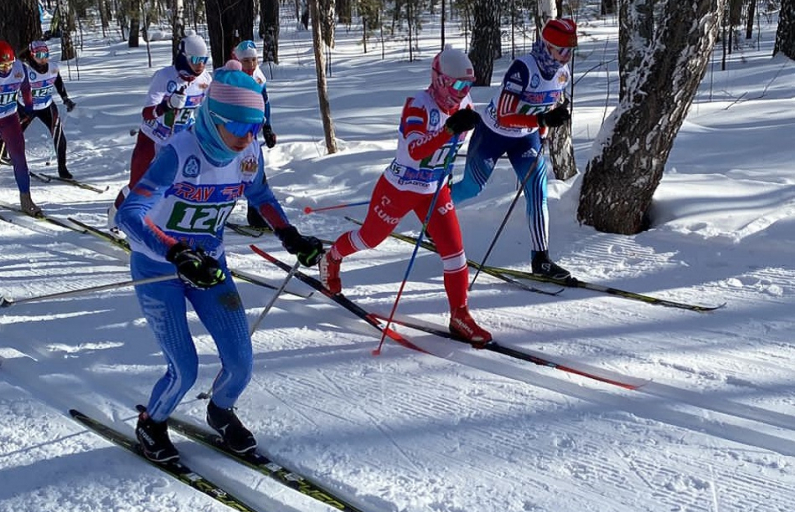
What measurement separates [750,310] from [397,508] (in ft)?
9.58

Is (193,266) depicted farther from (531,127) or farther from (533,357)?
(531,127)

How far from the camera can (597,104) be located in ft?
37.5

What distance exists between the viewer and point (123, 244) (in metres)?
6.57

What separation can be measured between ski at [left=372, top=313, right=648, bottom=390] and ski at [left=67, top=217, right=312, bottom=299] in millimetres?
875

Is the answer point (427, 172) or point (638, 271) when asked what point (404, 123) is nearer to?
point (427, 172)

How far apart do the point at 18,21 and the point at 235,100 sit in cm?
1239

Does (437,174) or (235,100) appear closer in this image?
(235,100)

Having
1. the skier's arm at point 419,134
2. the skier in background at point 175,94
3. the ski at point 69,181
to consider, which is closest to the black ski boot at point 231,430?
the skier's arm at point 419,134

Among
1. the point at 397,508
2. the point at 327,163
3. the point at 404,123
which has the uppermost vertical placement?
the point at 404,123

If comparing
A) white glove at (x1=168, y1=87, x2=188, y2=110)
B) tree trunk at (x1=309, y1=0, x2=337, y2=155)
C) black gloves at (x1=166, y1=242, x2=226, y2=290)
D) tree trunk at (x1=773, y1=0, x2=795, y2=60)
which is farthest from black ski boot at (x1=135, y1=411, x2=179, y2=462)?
tree trunk at (x1=773, y1=0, x2=795, y2=60)

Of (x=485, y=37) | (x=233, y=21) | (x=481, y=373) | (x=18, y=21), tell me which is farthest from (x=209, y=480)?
(x=18, y=21)

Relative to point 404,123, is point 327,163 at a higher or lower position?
lower

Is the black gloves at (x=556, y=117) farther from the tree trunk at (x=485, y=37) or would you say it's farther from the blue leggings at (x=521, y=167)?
the tree trunk at (x=485, y=37)

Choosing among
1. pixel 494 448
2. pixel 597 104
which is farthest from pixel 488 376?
pixel 597 104
